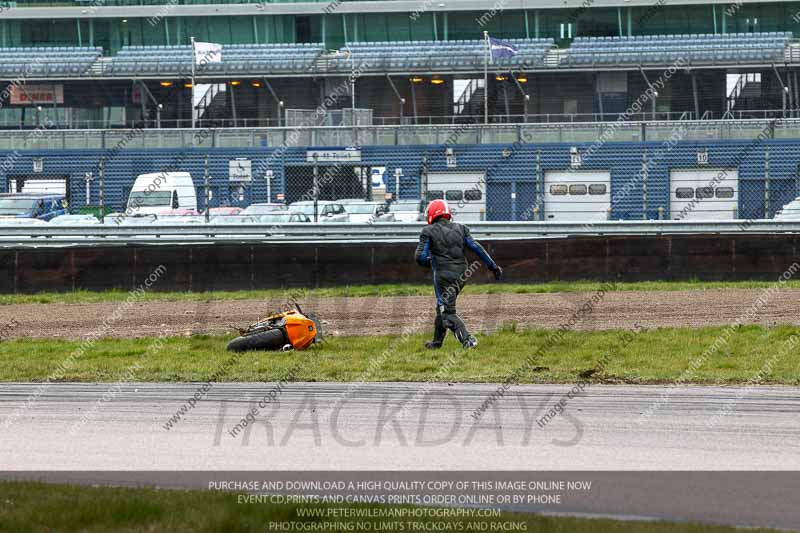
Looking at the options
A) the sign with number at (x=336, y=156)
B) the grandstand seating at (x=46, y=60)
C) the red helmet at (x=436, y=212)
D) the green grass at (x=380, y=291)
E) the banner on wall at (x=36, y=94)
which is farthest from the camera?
the banner on wall at (x=36, y=94)

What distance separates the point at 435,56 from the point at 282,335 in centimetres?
3741

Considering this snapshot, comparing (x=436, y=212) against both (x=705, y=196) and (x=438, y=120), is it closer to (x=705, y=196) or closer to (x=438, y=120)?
(x=705, y=196)

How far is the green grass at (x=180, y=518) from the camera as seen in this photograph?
570 centimetres

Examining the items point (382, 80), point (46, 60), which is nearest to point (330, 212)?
point (382, 80)

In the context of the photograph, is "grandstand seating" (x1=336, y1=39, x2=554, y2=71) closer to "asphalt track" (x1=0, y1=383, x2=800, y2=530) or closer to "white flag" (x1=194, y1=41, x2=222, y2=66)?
"white flag" (x1=194, y1=41, x2=222, y2=66)

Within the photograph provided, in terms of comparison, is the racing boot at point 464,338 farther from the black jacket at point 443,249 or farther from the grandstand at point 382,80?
the grandstand at point 382,80

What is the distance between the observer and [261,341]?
1355cm

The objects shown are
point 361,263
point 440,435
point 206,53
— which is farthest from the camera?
point 206,53

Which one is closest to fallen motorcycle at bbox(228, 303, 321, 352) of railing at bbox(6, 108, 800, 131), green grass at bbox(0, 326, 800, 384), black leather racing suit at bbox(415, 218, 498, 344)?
green grass at bbox(0, 326, 800, 384)

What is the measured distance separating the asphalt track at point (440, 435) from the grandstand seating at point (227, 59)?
3909cm

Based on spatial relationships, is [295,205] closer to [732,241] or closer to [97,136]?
[732,241]

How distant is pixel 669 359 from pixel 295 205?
1586 centimetres

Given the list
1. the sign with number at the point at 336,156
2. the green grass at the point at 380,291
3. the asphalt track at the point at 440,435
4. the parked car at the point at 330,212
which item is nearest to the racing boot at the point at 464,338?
the asphalt track at the point at 440,435

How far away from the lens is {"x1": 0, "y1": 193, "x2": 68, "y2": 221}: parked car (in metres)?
26.9
